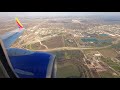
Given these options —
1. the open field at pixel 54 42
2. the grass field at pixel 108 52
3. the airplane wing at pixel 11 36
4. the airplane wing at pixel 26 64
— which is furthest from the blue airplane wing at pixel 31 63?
the grass field at pixel 108 52

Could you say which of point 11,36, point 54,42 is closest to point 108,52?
point 54,42

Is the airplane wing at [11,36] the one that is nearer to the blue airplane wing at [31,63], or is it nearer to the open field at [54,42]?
the blue airplane wing at [31,63]

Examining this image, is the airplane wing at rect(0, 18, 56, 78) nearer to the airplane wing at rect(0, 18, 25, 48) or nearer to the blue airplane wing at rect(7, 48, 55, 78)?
the blue airplane wing at rect(7, 48, 55, 78)

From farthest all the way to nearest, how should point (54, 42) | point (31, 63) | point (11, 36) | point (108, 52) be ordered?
point (108, 52) → point (54, 42) → point (11, 36) → point (31, 63)

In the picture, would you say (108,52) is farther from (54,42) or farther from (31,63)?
(31,63)

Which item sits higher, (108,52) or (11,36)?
(11,36)
